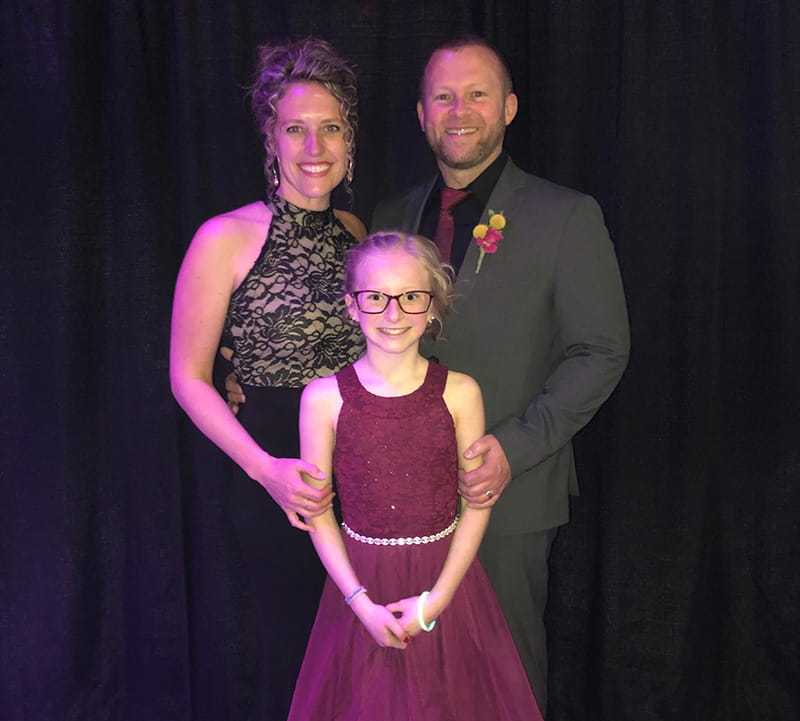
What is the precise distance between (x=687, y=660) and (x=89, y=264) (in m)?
2.34

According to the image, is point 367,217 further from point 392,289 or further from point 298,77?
point 392,289

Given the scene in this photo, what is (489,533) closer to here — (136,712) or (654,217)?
(654,217)

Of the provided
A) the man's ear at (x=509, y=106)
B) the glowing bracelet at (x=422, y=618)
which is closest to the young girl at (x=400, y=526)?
the glowing bracelet at (x=422, y=618)

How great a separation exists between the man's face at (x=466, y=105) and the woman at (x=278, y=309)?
9.0 inches

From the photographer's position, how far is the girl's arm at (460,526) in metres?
1.55

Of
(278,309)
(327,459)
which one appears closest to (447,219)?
(278,309)

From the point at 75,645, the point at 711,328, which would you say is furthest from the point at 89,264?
the point at 711,328

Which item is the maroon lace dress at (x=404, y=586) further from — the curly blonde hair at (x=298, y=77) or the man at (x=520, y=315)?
the curly blonde hair at (x=298, y=77)

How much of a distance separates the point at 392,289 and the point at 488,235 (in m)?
0.41

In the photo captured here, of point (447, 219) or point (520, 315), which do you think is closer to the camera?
point (520, 315)

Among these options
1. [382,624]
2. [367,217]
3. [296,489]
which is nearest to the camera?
[382,624]

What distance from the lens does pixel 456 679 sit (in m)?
1.58

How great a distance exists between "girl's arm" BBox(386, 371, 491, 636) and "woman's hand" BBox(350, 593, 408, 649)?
0.08ft

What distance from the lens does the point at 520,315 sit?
1.86 m
